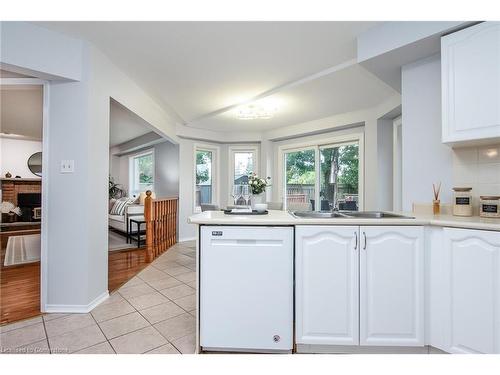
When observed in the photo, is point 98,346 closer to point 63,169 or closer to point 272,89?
point 63,169

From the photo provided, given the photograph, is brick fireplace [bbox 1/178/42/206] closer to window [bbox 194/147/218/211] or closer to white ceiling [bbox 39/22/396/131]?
window [bbox 194/147/218/211]

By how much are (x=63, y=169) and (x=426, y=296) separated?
2.85m

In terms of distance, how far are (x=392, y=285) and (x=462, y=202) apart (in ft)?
2.92

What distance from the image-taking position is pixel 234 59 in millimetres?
2527

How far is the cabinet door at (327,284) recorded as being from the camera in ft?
5.01

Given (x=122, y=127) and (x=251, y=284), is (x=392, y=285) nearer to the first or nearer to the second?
(x=251, y=284)

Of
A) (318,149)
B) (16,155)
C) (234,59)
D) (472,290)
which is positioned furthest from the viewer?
(16,155)

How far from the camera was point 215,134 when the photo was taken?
565cm

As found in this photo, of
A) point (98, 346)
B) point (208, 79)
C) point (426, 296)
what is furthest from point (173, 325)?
point (208, 79)

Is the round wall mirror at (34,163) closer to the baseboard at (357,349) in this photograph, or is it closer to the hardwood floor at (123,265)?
the hardwood floor at (123,265)

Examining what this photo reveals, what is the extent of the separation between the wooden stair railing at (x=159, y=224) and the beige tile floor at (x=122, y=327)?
1.46 metres

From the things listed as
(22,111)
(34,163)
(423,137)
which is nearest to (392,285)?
(423,137)

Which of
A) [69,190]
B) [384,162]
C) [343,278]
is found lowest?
[343,278]

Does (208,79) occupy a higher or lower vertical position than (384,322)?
higher
